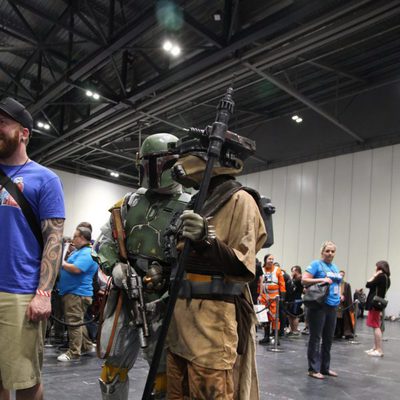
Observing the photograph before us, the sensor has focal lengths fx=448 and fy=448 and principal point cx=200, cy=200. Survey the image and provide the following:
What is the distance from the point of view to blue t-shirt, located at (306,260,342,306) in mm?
5188

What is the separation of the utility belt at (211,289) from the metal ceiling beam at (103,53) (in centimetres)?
566

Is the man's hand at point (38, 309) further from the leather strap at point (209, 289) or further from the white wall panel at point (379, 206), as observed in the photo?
the white wall panel at point (379, 206)

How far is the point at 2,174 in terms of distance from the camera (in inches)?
84.1

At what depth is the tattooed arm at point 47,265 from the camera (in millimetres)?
1982

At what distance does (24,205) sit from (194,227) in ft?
2.87

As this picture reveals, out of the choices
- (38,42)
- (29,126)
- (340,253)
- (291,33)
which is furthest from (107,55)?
(340,253)

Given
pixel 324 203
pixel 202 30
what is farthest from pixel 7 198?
pixel 324 203

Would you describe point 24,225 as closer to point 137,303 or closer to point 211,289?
point 137,303

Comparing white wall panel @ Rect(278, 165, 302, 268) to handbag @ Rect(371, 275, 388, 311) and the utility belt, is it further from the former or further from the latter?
the utility belt

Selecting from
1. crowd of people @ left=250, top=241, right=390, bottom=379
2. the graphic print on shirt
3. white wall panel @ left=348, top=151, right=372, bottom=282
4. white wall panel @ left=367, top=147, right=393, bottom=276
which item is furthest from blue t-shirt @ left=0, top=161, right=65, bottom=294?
white wall panel @ left=348, top=151, right=372, bottom=282

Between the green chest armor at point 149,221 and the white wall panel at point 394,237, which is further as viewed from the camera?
the white wall panel at point 394,237

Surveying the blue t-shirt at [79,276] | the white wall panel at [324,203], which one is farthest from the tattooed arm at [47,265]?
the white wall panel at [324,203]

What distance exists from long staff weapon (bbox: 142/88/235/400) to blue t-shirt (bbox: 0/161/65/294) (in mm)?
726

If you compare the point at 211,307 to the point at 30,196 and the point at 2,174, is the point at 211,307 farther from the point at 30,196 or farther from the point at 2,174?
the point at 2,174
